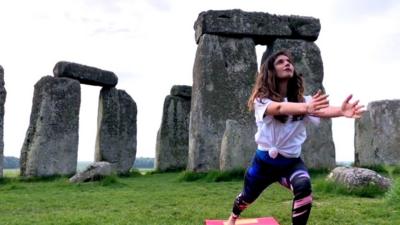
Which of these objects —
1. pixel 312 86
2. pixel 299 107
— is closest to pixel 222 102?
pixel 312 86

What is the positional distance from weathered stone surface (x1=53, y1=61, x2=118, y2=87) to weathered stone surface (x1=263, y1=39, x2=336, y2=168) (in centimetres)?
555

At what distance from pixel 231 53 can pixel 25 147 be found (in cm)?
645

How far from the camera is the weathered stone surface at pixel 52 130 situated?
15539 millimetres

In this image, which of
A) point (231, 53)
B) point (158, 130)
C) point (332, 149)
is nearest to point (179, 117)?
point (158, 130)

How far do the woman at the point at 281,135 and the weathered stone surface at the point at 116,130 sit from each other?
44.7 ft

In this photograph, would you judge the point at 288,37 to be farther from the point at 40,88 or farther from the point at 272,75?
the point at 272,75

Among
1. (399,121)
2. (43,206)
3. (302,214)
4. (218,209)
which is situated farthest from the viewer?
(399,121)

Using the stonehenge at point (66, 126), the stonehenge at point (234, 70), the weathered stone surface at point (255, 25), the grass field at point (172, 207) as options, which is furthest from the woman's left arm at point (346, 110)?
the stonehenge at point (66, 126)

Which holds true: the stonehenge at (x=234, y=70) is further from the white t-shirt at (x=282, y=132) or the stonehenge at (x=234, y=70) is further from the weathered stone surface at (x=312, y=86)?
the white t-shirt at (x=282, y=132)

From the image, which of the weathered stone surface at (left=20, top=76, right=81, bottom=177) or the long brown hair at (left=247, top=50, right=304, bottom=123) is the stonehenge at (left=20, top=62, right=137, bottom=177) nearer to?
the weathered stone surface at (left=20, top=76, right=81, bottom=177)

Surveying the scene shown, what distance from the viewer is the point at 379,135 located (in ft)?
48.9

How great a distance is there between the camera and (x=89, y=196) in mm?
9094

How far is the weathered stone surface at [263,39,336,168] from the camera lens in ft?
49.3

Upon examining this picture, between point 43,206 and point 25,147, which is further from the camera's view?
point 25,147
